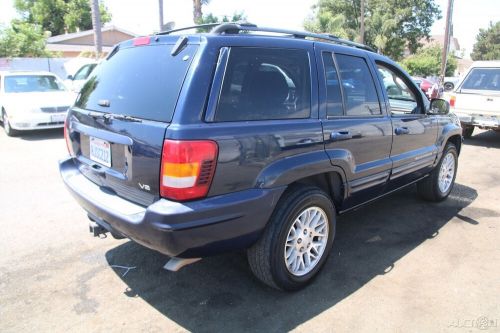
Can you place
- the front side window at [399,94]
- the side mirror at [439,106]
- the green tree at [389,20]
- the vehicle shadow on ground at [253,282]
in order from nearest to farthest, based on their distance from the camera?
1. the vehicle shadow on ground at [253,282]
2. the front side window at [399,94]
3. the side mirror at [439,106]
4. the green tree at [389,20]

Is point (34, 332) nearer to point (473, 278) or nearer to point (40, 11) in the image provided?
point (473, 278)

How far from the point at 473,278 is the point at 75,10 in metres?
44.1

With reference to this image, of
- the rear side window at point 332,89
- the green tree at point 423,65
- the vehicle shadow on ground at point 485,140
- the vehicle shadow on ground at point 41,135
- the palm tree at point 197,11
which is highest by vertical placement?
the palm tree at point 197,11

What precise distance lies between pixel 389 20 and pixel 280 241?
35.6 m

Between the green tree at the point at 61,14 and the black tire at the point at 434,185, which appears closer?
the black tire at the point at 434,185

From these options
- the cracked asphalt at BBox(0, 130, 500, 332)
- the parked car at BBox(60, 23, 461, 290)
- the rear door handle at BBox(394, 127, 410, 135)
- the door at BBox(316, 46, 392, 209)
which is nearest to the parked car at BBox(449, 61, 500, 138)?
the cracked asphalt at BBox(0, 130, 500, 332)

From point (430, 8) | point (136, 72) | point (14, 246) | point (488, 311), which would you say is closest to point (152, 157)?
point (136, 72)

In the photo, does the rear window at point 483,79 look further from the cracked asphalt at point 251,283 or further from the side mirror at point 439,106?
the cracked asphalt at point 251,283

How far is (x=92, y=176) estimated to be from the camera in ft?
10.3

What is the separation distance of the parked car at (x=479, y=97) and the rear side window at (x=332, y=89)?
6.82 m

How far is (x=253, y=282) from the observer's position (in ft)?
10.7

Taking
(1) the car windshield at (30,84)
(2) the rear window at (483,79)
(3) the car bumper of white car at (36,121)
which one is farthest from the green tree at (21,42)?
(2) the rear window at (483,79)

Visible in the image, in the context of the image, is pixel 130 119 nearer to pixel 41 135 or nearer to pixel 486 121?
pixel 41 135

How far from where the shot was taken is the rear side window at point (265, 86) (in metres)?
2.59
